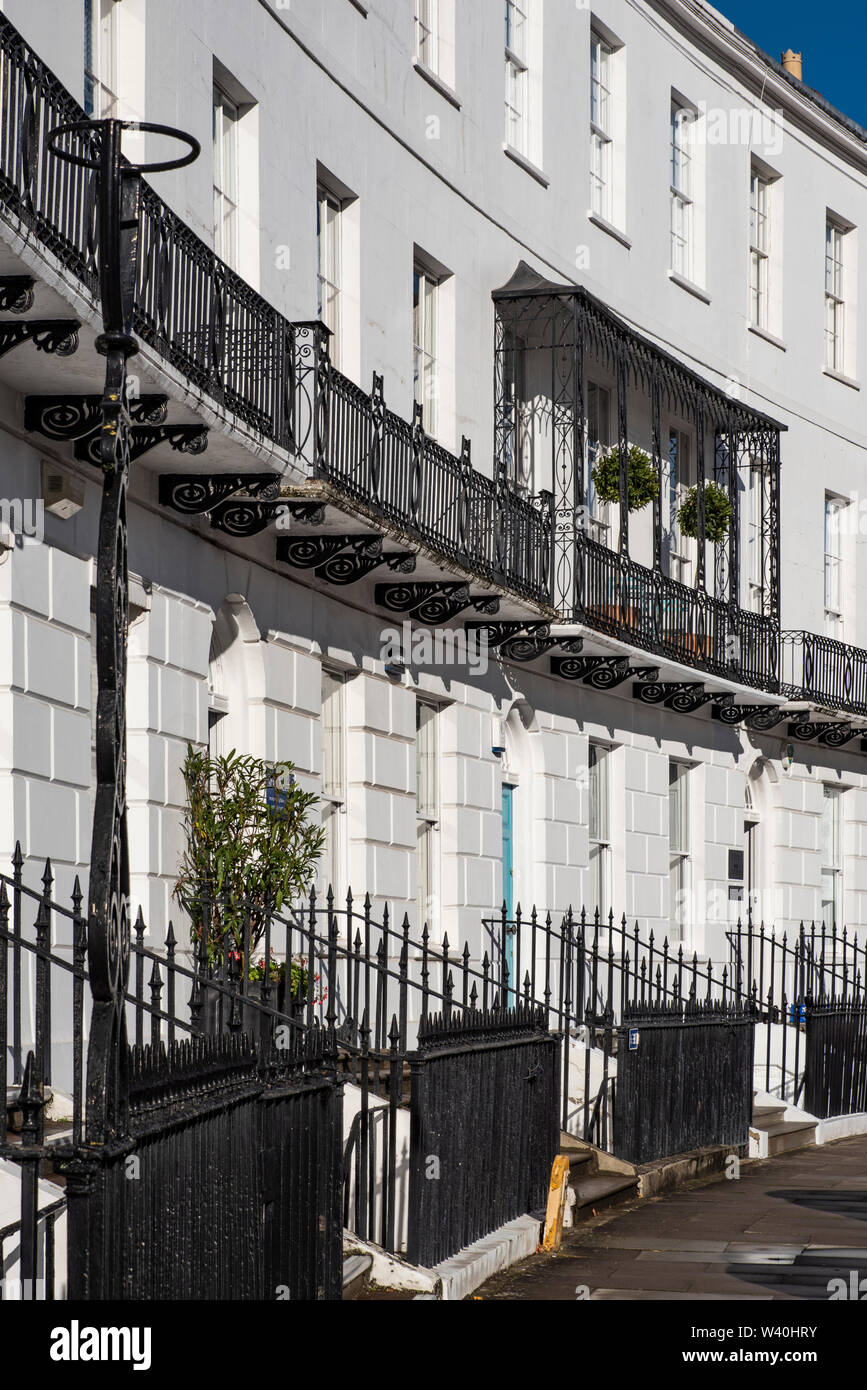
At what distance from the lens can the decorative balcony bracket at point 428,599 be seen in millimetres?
15633

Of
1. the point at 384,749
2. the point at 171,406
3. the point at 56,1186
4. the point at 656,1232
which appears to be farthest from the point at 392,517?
the point at 56,1186

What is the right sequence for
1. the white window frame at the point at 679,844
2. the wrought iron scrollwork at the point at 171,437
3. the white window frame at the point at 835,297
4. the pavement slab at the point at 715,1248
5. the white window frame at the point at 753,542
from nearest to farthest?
the pavement slab at the point at 715,1248 < the wrought iron scrollwork at the point at 171,437 < the white window frame at the point at 679,844 < the white window frame at the point at 753,542 < the white window frame at the point at 835,297

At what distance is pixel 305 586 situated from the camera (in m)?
14.4

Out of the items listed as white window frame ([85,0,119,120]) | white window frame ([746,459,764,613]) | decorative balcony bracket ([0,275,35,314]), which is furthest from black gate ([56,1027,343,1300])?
white window frame ([746,459,764,613])

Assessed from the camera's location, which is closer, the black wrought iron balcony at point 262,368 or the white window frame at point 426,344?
the black wrought iron balcony at point 262,368

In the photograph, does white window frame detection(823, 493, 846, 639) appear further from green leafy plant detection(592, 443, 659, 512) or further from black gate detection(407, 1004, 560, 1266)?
black gate detection(407, 1004, 560, 1266)

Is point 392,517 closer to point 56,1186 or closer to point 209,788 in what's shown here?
point 209,788

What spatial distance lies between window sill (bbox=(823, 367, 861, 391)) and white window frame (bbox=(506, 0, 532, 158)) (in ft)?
26.4

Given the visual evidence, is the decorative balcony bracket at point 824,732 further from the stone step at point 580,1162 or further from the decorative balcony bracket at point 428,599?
the stone step at point 580,1162

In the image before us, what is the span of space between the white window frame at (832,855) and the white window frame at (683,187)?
738 centimetres

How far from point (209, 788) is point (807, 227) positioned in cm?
1601

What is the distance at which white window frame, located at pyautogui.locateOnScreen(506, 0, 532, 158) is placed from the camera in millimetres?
18938

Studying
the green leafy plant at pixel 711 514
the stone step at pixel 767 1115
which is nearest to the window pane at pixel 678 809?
the green leafy plant at pixel 711 514

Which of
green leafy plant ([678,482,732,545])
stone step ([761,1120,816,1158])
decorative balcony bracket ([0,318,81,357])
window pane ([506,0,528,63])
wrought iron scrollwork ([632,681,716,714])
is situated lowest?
stone step ([761,1120,816,1158])
